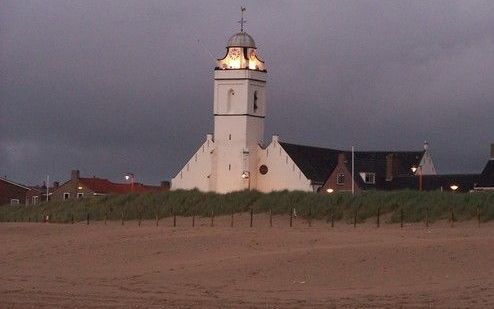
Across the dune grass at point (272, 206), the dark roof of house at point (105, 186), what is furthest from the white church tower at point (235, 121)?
the dark roof of house at point (105, 186)

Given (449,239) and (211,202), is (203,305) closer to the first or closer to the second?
(449,239)

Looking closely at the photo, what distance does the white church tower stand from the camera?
82625 millimetres

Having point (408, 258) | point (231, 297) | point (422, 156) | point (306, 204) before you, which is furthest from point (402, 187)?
point (231, 297)

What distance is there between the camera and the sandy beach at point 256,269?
30.2m

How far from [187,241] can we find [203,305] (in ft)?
53.5

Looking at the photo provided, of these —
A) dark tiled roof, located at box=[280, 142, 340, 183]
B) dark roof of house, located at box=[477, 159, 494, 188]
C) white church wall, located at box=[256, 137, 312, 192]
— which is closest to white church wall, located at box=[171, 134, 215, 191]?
white church wall, located at box=[256, 137, 312, 192]

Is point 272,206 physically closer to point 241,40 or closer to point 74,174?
point 241,40

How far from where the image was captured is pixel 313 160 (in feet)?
279

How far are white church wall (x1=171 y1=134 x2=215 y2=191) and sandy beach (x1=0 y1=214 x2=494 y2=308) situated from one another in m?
32.2

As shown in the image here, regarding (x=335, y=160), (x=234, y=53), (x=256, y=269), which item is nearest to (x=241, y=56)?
(x=234, y=53)

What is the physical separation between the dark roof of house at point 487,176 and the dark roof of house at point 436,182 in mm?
563

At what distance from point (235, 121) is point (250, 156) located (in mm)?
2425

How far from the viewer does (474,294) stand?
97.0 feet

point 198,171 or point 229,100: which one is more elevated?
point 229,100
